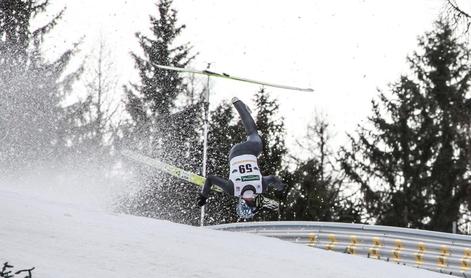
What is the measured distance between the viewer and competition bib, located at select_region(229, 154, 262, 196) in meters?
12.5

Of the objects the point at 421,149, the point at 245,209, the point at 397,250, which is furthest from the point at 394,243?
the point at 421,149

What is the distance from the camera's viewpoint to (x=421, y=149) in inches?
1280

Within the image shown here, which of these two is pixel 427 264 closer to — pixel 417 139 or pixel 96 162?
pixel 417 139

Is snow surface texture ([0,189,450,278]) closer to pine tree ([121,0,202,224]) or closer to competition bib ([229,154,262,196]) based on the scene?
competition bib ([229,154,262,196])

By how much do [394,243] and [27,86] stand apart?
21.1 meters

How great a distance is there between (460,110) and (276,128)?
7.34 metres

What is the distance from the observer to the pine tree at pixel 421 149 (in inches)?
1253

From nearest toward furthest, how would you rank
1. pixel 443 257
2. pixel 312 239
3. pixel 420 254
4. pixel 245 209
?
pixel 245 209
pixel 443 257
pixel 420 254
pixel 312 239

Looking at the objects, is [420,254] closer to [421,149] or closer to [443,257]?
[443,257]

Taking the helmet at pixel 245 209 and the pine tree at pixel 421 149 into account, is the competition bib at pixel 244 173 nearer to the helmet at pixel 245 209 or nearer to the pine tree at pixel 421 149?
the helmet at pixel 245 209

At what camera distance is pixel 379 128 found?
33250 millimetres

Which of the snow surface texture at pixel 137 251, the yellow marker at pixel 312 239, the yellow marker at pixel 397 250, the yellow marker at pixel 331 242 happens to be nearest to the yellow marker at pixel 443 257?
the yellow marker at pixel 397 250

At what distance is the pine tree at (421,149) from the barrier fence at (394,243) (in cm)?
1592

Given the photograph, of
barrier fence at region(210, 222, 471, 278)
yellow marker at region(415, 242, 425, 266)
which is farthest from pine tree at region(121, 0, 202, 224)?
yellow marker at region(415, 242, 425, 266)
